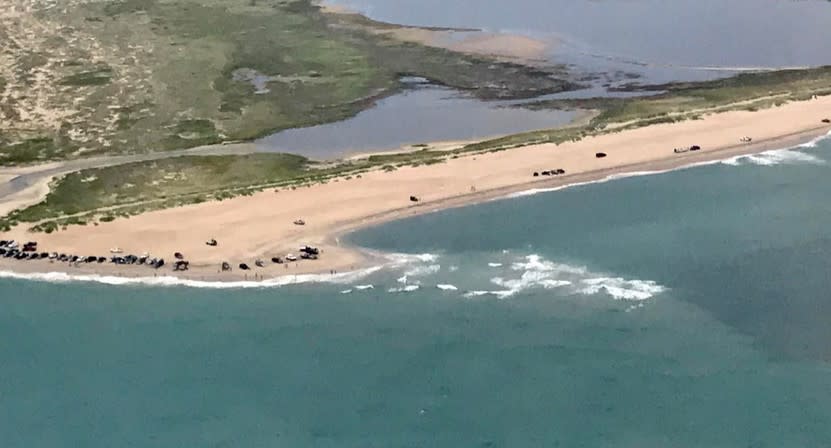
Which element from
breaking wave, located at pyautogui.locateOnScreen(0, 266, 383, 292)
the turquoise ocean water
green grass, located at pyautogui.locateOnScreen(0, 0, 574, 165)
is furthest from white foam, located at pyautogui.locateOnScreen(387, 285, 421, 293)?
green grass, located at pyautogui.locateOnScreen(0, 0, 574, 165)

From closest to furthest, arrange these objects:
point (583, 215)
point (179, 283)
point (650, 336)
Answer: point (650, 336)
point (179, 283)
point (583, 215)

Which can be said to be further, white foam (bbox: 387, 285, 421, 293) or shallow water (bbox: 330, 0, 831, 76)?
shallow water (bbox: 330, 0, 831, 76)

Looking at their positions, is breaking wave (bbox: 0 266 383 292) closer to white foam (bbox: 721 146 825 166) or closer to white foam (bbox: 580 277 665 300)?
white foam (bbox: 580 277 665 300)

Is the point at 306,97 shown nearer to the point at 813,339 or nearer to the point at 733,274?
the point at 733,274

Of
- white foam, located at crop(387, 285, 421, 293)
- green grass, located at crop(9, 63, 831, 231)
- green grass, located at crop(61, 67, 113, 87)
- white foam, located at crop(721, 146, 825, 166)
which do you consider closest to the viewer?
white foam, located at crop(387, 285, 421, 293)

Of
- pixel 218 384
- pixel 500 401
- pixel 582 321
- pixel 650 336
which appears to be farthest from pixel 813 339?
pixel 218 384
